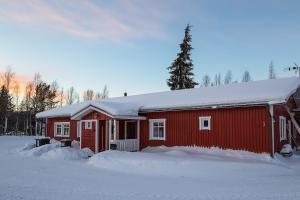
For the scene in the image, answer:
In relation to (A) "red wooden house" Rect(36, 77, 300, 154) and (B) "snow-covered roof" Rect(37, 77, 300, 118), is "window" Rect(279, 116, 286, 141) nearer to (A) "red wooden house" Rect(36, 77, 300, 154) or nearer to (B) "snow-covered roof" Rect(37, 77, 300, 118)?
(A) "red wooden house" Rect(36, 77, 300, 154)

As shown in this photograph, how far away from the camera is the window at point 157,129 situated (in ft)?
67.5

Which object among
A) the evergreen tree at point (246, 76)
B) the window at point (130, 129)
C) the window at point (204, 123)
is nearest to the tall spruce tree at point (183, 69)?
the window at point (130, 129)

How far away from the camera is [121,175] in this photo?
13.4 metres

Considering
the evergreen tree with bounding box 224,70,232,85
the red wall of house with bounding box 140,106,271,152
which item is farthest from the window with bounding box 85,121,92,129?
the evergreen tree with bounding box 224,70,232,85

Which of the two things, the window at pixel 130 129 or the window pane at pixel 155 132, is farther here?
the window at pixel 130 129

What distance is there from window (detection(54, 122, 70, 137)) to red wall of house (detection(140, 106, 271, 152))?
9.74 meters

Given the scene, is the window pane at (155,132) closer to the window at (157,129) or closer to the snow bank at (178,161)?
the window at (157,129)

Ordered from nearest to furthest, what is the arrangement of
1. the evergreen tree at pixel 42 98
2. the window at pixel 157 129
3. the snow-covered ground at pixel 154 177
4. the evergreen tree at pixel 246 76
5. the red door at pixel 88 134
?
the snow-covered ground at pixel 154 177
the window at pixel 157 129
the red door at pixel 88 134
the evergreen tree at pixel 42 98
the evergreen tree at pixel 246 76

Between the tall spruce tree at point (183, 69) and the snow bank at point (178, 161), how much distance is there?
24657 millimetres

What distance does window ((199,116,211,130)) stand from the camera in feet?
60.6

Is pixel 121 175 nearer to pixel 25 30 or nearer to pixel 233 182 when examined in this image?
pixel 233 182

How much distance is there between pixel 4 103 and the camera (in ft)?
191

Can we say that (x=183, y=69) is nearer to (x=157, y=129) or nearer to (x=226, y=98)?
(x=157, y=129)

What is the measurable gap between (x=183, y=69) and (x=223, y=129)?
85.7ft
